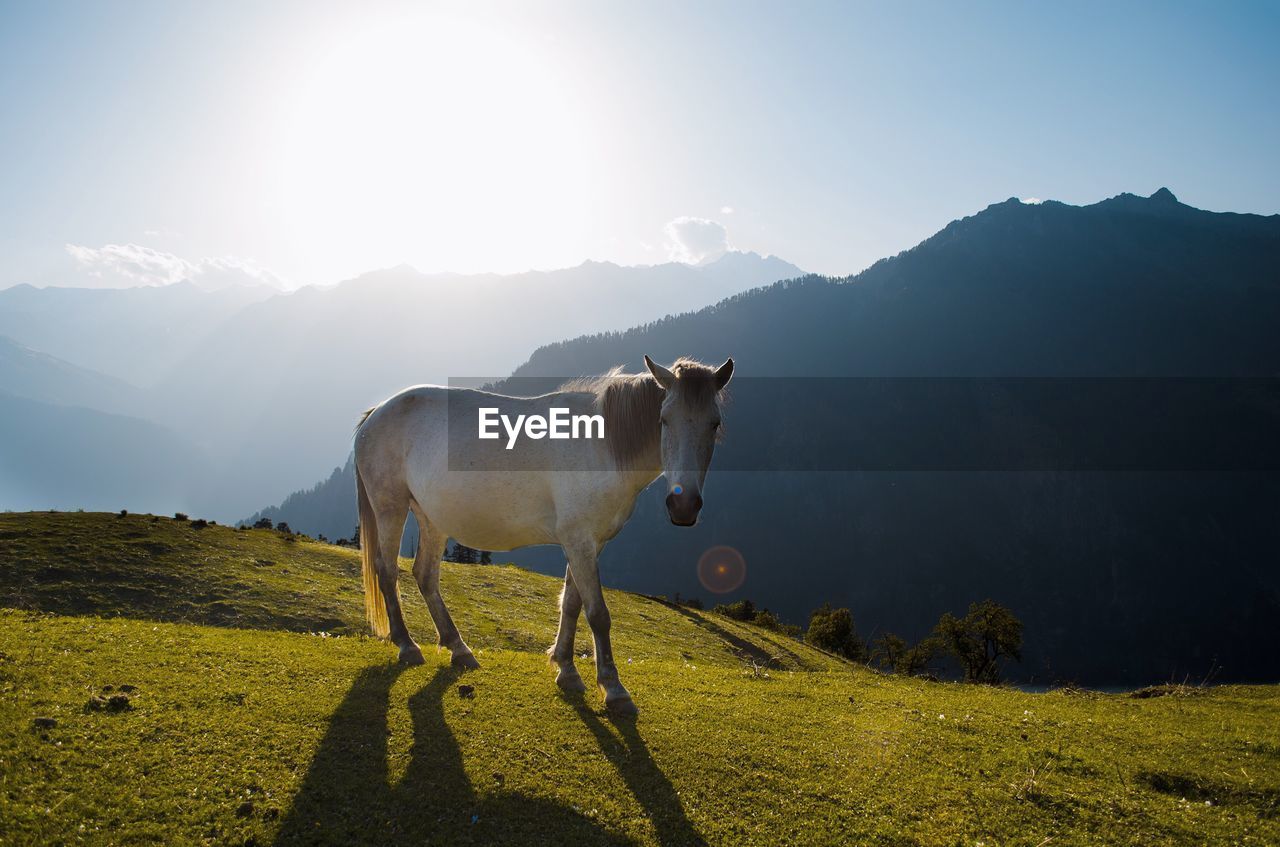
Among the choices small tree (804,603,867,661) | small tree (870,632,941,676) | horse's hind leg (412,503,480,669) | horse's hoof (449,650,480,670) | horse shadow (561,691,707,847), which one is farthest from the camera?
small tree (804,603,867,661)

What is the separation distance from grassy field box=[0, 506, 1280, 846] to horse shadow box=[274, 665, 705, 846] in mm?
20

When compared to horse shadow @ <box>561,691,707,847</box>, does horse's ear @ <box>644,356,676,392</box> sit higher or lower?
higher

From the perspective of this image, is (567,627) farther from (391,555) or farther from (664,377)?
(664,377)

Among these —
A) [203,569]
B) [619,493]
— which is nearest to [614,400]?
[619,493]

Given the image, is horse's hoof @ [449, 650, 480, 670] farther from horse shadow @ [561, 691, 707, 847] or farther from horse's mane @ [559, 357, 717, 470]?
horse's mane @ [559, 357, 717, 470]

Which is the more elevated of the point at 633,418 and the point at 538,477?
the point at 633,418

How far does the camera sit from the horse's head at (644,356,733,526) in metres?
6.42

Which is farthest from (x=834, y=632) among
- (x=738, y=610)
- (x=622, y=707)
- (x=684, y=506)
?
(x=684, y=506)

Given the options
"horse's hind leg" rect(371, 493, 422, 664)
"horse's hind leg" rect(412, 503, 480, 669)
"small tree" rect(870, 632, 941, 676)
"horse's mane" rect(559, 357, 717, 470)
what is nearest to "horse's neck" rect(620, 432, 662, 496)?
"horse's mane" rect(559, 357, 717, 470)

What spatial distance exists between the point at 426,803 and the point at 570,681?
3.26m

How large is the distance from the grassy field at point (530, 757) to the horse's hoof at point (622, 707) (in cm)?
16

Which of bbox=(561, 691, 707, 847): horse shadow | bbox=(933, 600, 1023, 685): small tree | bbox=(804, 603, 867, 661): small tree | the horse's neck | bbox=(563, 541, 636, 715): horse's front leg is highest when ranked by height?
the horse's neck

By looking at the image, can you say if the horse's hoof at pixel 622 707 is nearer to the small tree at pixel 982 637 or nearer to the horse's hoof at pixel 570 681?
the horse's hoof at pixel 570 681

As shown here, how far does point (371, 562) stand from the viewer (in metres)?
9.72
